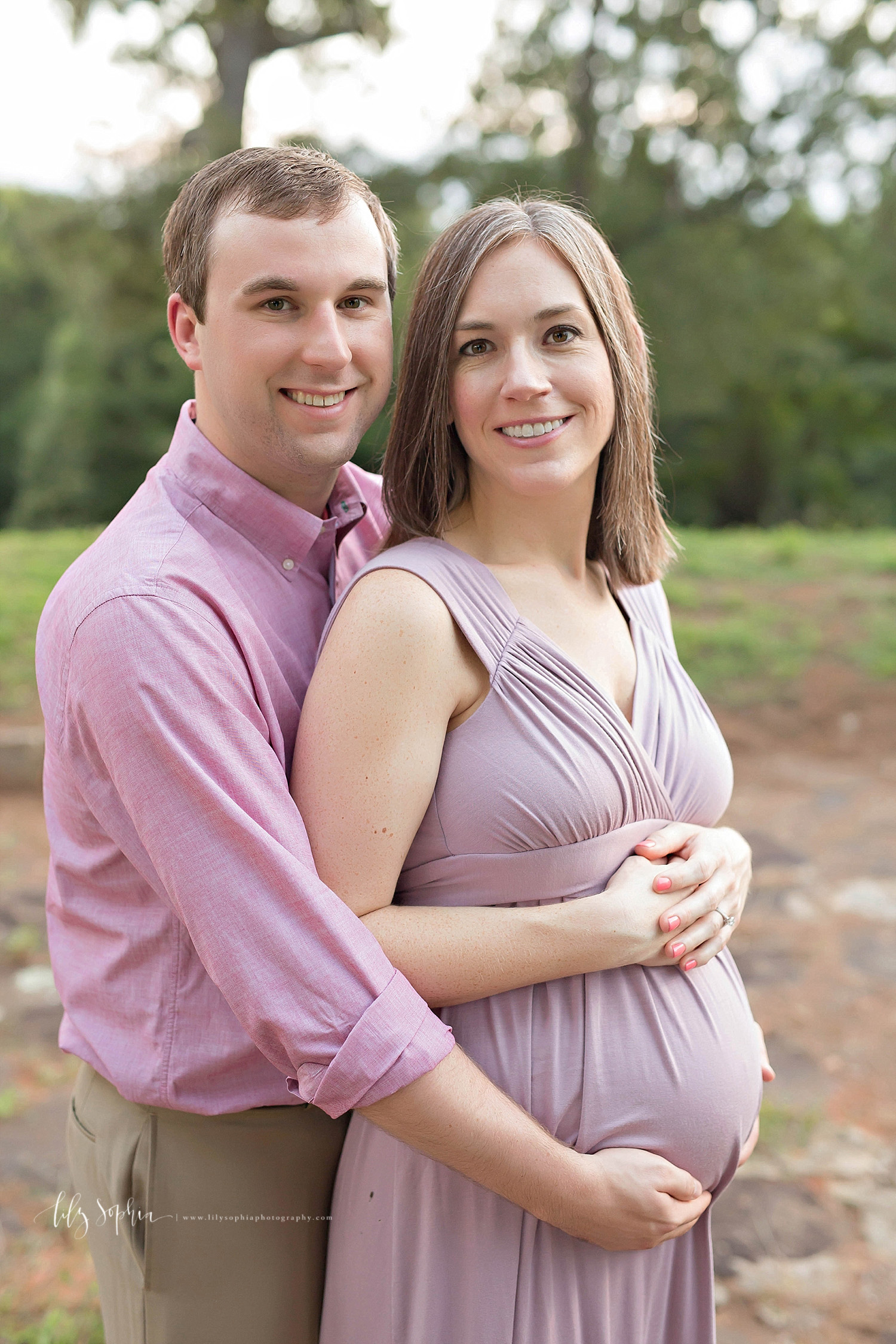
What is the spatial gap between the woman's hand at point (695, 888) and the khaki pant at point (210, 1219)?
0.63m

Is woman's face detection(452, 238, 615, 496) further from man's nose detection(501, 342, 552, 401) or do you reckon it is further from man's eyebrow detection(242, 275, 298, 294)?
man's eyebrow detection(242, 275, 298, 294)

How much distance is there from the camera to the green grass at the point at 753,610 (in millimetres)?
6324

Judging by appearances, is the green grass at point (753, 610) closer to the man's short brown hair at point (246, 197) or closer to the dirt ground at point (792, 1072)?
the dirt ground at point (792, 1072)

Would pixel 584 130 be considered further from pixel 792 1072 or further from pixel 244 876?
pixel 244 876

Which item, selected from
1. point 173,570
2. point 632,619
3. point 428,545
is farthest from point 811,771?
point 173,570

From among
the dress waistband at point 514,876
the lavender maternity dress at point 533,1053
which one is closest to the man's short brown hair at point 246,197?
the lavender maternity dress at point 533,1053

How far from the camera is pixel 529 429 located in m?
1.77

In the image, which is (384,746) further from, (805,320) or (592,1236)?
(805,320)

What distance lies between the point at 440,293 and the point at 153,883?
3.27 feet

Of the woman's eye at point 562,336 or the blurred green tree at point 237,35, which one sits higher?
the blurred green tree at point 237,35

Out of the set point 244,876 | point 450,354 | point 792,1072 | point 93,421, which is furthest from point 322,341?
point 93,421

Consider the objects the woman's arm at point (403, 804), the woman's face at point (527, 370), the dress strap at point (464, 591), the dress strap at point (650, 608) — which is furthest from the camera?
the dress strap at point (650, 608)

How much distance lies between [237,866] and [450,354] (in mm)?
875

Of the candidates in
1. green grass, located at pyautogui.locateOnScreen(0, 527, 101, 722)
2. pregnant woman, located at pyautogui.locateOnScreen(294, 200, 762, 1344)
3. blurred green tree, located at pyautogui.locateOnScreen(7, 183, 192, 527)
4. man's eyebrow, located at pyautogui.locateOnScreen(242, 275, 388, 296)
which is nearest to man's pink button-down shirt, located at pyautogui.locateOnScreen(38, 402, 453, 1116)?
pregnant woman, located at pyautogui.locateOnScreen(294, 200, 762, 1344)
